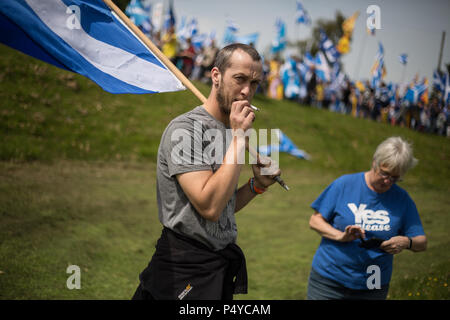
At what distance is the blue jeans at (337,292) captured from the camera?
11.0 feet

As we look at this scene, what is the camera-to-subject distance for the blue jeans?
3340 millimetres

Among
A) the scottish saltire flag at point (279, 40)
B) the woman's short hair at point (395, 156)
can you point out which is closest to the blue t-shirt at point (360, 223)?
the woman's short hair at point (395, 156)

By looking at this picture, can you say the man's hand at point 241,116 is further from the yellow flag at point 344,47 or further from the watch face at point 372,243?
the yellow flag at point 344,47

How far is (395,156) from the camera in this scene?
3314mm

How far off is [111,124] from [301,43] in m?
46.1

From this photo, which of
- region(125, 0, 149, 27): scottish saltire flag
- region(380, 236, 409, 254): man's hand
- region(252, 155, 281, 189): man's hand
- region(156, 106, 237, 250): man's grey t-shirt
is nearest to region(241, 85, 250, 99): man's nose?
region(156, 106, 237, 250): man's grey t-shirt

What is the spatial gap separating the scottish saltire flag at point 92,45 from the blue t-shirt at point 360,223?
1.76m

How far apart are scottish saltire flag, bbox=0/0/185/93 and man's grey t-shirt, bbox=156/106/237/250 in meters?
0.82

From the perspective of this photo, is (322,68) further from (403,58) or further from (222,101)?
(222,101)

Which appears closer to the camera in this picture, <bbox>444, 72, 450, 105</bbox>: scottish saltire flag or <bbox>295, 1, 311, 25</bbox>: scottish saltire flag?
<bbox>444, 72, 450, 105</bbox>: scottish saltire flag

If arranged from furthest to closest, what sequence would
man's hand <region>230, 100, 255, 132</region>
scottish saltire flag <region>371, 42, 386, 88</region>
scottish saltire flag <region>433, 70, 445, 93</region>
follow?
scottish saltire flag <region>371, 42, 386, 88</region> → scottish saltire flag <region>433, 70, 445, 93</region> → man's hand <region>230, 100, 255, 132</region>

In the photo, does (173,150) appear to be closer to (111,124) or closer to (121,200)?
(121,200)

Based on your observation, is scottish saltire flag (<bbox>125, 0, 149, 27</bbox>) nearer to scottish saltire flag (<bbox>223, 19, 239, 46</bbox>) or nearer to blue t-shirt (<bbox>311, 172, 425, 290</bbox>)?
scottish saltire flag (<bbox>223, 19, 239, 46</bbox>)
